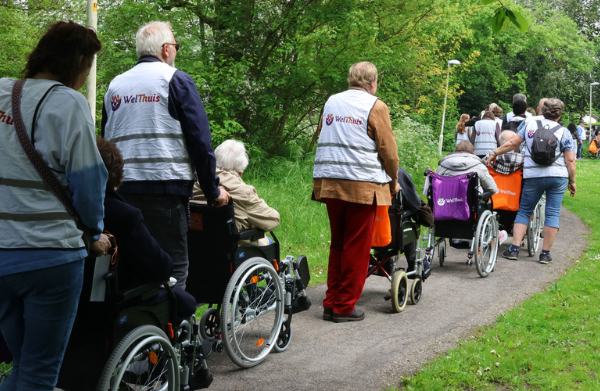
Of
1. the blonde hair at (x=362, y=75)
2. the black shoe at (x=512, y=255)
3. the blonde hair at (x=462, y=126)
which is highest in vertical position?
the blonde hair at (x=362, y=75)

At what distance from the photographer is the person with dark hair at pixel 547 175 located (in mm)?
8227

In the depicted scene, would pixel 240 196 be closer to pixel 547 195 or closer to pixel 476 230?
pixel 476 230

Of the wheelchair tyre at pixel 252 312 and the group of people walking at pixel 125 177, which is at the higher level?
the group of people walking at pixel 125 177

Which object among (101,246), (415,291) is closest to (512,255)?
(415,291)

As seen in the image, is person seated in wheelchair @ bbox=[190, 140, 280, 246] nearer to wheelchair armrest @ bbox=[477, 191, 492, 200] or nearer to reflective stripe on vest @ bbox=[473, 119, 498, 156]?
wheelchair armrest @ bbox=[477, 191, 492, 200]

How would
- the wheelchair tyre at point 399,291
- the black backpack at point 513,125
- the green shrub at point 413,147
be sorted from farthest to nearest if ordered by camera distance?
1. the green shrub at point 413,147
2. the black backpack at point 513,125
3. the wheelchair tyre at point 399,291

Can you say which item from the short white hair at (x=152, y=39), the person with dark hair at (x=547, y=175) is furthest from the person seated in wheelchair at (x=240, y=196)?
the person with dark hair at (x=547, y=175)

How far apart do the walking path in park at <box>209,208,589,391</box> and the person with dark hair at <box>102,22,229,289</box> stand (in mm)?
1080

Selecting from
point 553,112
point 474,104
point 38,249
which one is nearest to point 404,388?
Result: point 38,249

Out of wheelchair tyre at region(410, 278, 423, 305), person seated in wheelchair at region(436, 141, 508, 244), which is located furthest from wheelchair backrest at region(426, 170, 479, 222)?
wheelchair tyre at region(410, 278, 423, 305)

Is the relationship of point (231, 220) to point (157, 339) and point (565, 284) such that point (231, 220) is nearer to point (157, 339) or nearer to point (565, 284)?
point (157, 339)

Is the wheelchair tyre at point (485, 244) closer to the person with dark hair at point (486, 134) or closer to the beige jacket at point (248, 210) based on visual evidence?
the beige jacket at point (248, 210)

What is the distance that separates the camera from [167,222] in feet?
12.1

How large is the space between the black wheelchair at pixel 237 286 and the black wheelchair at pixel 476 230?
320 cm
